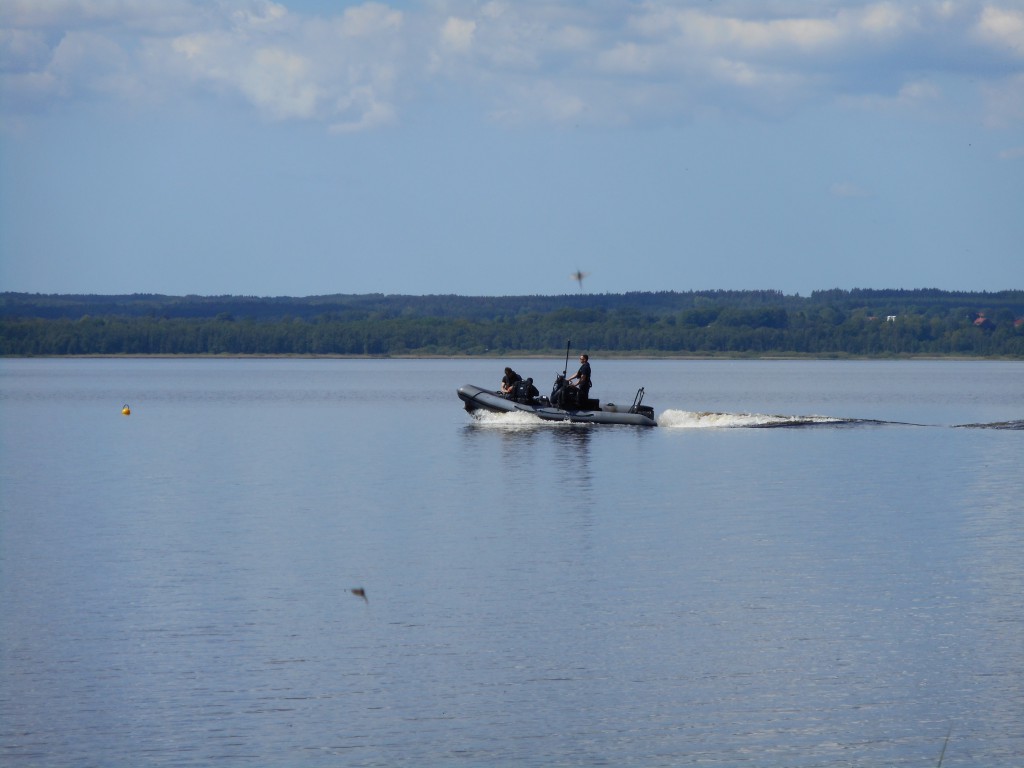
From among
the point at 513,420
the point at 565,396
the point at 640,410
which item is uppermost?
the point at 565,396

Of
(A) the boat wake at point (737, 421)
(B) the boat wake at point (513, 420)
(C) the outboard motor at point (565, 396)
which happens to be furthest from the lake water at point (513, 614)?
(A) the boat wake at point (737, 421)

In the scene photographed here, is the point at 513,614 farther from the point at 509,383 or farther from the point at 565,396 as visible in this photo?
the point at 509,383

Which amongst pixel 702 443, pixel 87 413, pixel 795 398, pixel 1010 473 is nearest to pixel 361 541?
pixel 1010 473

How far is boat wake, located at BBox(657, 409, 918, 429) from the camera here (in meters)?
49.6

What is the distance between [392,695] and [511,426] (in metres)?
34.8

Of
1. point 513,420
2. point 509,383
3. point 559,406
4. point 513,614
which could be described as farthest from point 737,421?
point 513,614

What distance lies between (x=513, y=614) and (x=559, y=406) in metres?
27.6

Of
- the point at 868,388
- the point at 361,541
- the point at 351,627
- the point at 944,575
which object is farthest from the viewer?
the point at 868,388

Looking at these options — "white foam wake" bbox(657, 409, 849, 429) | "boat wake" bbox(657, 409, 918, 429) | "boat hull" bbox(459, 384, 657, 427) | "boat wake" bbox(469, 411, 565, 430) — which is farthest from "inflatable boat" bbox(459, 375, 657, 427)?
"boat wake" bbox(657, 409, 918, 429)

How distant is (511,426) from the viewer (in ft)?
160

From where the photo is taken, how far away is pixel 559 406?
148 feet

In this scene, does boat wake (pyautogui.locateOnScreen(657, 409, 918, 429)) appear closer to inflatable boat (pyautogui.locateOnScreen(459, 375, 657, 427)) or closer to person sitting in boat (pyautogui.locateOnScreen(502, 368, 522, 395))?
inflatable boat (pyautogui.locateOnScreen(459, 375, 657, 427))

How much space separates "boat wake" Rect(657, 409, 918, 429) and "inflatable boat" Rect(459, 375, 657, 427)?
151 inches

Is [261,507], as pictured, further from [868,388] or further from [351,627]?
[868,388]
